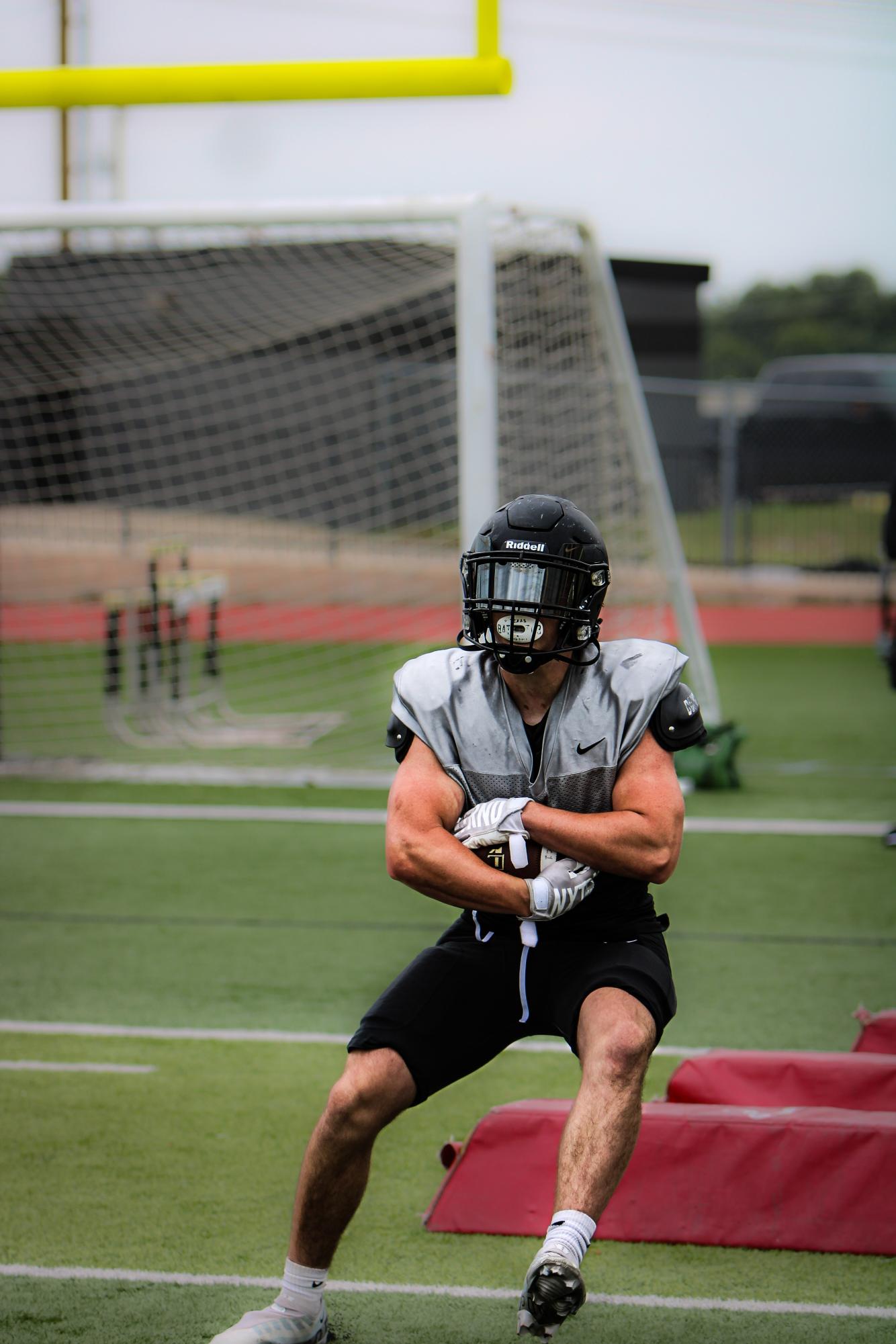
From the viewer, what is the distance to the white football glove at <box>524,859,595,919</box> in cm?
308

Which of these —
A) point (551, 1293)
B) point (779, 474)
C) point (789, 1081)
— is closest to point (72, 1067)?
point (789, 1081)

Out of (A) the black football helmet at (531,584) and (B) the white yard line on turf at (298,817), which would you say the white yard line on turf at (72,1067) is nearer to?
(A) the black football helmet at (531,584)

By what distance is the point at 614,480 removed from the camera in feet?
35.8

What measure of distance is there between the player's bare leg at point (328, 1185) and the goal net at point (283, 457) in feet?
17.9

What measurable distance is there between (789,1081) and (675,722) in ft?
4.70

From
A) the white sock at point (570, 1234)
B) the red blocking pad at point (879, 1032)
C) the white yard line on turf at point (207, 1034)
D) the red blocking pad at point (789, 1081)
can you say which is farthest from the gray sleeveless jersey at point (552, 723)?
the white yard line on turf at point (207, 1034)

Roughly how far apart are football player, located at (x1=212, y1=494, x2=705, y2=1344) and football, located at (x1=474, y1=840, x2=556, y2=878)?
1 centimetres

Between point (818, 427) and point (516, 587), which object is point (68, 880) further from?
point (818, 427)

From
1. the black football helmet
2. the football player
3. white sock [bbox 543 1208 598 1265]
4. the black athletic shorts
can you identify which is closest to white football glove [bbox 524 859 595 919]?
the football player

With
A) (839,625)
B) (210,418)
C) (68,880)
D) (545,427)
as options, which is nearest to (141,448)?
(210,418)

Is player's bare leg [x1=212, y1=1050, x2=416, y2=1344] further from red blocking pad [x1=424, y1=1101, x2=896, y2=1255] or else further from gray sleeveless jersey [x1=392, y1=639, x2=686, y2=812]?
red blocking pad [x1=424, y1=1101, x2=896, y2=1255]

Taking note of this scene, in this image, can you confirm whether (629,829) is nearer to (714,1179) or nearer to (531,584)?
(531,584)

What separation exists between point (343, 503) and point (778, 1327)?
630 inches

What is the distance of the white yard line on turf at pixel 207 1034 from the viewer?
5.18 metres
